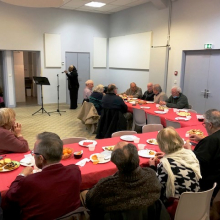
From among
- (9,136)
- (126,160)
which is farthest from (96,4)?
(126,160)

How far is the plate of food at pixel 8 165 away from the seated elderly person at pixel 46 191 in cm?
55

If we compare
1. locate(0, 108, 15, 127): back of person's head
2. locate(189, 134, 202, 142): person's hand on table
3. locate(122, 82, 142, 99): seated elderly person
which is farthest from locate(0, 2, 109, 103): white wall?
locate(189, 134, 202, 142): person's hand on table

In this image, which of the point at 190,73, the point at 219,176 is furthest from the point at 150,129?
the point at 190,73

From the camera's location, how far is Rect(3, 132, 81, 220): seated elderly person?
162 centimetres

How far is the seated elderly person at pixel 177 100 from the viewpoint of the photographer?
228 inches

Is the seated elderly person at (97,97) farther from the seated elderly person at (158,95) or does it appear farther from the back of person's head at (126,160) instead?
the back of person's head at (126,160)

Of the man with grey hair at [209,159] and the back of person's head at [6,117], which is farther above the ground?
the back of person's head at [6,117]

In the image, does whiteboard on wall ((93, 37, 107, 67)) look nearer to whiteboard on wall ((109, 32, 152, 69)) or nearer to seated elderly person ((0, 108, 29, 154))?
whiteboard on wall ((109, 32, 152, 69))

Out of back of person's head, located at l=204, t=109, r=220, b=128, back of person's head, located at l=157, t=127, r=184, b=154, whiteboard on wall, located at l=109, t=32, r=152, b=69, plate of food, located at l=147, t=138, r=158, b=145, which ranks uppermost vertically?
whiteboard on wall, located at l=109, t=32, r=152, b=69

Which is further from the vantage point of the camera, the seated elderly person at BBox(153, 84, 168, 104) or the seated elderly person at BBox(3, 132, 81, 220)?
the seated elderly person at BBox(153, 84, 168, 104)

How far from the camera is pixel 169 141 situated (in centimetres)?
223

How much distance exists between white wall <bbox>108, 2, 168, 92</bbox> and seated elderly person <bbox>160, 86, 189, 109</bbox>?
9.21ft

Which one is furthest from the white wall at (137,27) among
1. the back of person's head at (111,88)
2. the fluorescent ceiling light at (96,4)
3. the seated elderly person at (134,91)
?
the back of person's head at (111,88)

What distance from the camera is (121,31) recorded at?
1028 centimetres
